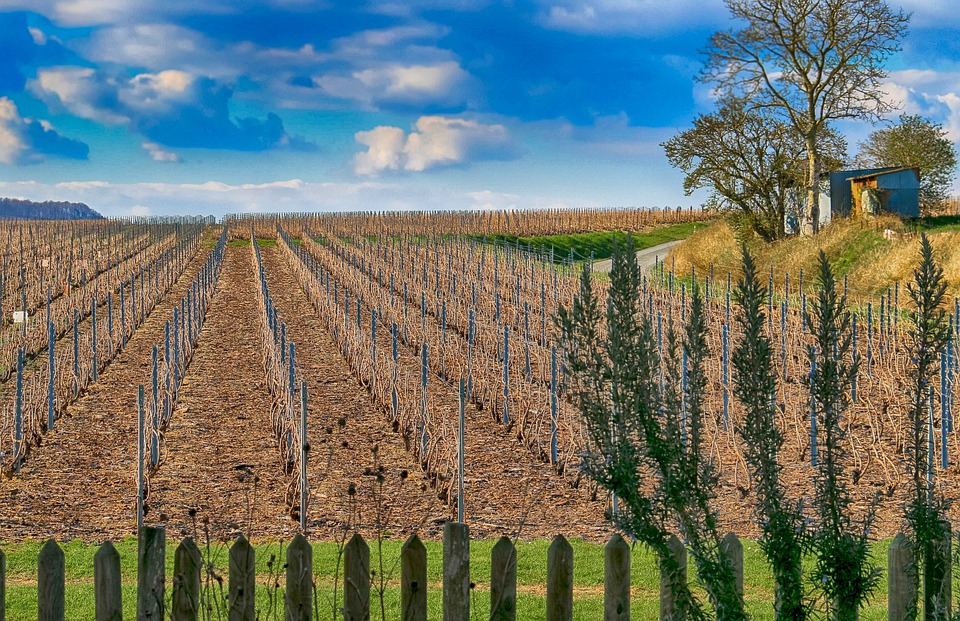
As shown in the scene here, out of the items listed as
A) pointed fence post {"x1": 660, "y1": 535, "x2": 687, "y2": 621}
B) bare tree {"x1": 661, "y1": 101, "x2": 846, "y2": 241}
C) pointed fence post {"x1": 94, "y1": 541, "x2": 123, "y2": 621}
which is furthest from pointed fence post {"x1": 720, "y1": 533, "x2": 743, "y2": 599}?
bare tree {"x1": 661, "y1": 101, "x2": 846, "y2": 241}

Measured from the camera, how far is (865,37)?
25.2 meters

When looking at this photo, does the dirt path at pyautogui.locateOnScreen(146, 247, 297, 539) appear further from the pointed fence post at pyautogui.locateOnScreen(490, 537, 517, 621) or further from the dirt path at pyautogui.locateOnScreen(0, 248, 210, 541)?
the pointed fence post at pyautogui.locateOnScreen(490, 537, 517, 621)

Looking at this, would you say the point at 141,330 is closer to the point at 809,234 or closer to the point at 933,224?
the point at 809,234

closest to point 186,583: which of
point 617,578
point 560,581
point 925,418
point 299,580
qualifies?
point 299,580

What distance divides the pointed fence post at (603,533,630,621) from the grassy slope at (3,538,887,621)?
1254 mm

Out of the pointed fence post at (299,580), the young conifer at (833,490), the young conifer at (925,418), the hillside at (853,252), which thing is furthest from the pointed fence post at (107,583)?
the hillside at (853,252)

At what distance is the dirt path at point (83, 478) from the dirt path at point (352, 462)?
57.6 inches

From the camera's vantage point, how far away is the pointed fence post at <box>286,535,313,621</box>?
322cm

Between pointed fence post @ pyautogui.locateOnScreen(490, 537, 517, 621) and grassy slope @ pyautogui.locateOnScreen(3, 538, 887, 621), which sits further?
grassy slope @ pyautogui.locateOnScreen(3, 538, 887, 621)

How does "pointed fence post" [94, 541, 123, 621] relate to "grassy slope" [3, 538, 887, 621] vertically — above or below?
above

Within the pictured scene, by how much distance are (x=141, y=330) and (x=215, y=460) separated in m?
9.80

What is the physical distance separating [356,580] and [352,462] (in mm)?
5472

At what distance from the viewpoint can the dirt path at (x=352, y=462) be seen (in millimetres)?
7016

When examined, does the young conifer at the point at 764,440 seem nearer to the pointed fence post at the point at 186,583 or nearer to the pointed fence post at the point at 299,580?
→ the pointed fence post at the point at 299,580
